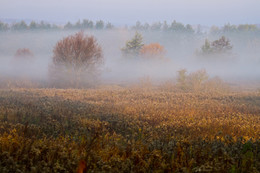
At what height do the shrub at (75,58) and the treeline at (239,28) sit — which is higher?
the treeline at (239,28)

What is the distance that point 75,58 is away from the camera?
27000 millimetres

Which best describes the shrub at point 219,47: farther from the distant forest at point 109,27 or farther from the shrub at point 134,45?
the distant forest at point 109,27

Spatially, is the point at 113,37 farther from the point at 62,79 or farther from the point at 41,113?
the point at 41,113

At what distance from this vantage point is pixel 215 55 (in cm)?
5556

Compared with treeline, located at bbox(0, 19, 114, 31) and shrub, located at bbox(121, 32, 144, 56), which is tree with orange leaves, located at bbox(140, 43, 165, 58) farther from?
treeline, located at bbox(0, 19, 114, 31)

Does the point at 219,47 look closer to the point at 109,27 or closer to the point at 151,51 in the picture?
the point at 151,51

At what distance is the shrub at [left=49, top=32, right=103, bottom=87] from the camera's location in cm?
2675

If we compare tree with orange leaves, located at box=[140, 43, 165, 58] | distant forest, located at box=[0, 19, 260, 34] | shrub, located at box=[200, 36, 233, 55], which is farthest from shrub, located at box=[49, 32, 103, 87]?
distant forest, located at box=[0, 19, 260, 34]

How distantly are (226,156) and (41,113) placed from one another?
6933 millimetres

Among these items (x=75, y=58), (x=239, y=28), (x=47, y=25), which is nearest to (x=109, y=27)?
(x=47, y=25)

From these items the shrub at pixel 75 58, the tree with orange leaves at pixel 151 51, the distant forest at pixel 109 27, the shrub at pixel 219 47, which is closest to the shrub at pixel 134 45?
Answer: the tree with orange leaves at pixel 151 51

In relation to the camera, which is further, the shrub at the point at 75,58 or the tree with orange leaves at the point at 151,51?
the tree with orange leaves at the point at 151,51

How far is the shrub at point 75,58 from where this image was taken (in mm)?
26755

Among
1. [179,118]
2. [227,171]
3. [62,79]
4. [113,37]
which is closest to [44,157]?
[227,171]
